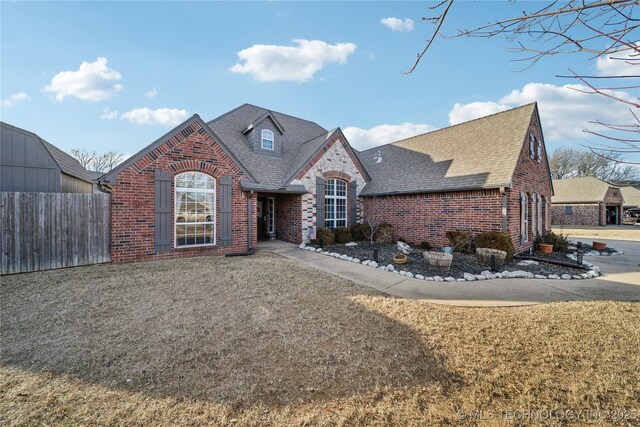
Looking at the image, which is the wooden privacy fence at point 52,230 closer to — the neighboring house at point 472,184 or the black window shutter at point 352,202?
the black window shutter at point 352,202

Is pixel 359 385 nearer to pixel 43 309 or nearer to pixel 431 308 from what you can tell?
pixel 431 308

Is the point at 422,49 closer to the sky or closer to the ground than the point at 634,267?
closer to the sky

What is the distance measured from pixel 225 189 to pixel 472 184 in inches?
376

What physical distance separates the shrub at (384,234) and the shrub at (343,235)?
1386 mm

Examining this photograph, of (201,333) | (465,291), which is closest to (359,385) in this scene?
(201,333)

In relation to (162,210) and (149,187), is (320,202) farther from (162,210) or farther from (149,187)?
(149,187)

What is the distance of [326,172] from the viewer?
42.3ft

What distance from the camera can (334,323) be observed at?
4207mm

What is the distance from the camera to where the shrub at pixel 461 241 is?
9.86 meters

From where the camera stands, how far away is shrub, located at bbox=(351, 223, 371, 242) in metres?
12.8

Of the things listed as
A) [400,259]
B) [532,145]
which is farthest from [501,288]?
[532,145]

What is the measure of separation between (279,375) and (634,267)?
12.4 metres

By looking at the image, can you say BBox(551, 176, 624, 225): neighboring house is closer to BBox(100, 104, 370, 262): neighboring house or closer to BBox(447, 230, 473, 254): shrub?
BBox(447, 230, 473, 254): shrub

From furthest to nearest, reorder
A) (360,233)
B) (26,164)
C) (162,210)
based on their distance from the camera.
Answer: (360,233) → (26,164) → (162,210)
